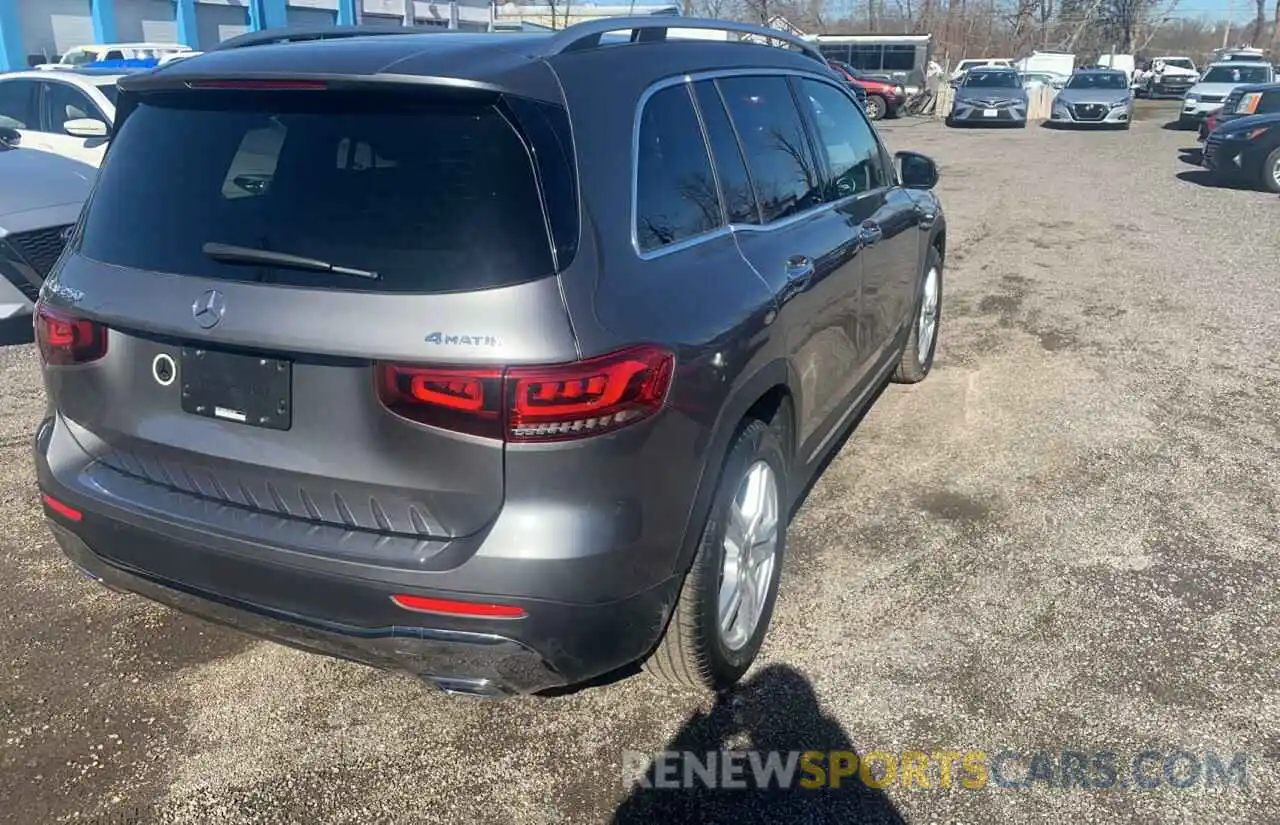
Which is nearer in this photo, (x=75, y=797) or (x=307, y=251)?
(x=307, y=251)

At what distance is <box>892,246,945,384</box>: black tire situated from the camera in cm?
523

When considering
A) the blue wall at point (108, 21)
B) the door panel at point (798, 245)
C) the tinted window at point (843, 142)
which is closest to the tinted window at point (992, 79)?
the blue wall at point (108, 21)

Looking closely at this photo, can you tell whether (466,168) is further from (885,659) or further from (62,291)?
(885,659)

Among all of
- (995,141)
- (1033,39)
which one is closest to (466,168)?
(995,141)

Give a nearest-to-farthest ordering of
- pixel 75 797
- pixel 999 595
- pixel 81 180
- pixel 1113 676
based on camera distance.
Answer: pixel 75 797 → pixel 1113 676 → pixel 999 595 → pixel 81 180

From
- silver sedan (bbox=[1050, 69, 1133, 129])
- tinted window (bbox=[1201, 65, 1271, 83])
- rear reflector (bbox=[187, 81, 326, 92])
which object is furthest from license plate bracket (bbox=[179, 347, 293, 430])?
tinted window (bbox=[1201, 65, 1271, 83])

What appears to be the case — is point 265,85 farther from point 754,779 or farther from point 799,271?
point 754,779

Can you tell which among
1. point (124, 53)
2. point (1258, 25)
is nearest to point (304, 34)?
point (124, 53)

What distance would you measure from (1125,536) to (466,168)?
3120 millimetres

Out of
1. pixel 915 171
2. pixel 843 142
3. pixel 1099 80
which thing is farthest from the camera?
pixel 1099 80

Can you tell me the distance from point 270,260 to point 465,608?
0.90m

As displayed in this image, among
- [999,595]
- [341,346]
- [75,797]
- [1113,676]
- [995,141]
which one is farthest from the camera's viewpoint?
[995,141]

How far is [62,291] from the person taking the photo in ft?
8.35

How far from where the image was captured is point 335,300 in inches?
83.6
